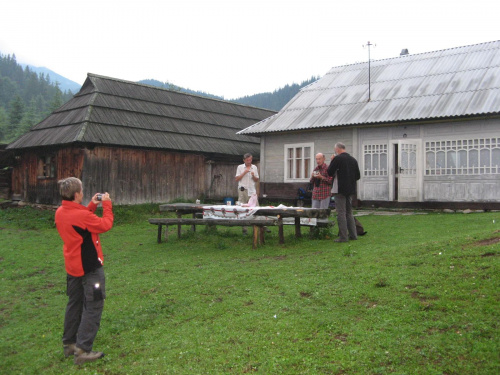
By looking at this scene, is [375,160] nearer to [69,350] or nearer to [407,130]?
[407,130]

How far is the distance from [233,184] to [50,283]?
16.5 metres

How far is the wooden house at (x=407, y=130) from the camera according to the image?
14828 millimetres

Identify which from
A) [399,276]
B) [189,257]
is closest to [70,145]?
[189,257]

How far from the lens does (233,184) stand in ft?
78.8

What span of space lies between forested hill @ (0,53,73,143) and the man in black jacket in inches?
2703

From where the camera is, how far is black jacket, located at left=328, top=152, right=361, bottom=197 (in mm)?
8961

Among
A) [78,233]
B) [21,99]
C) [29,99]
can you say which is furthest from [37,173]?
[29,99]

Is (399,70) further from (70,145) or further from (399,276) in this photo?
(399,276)

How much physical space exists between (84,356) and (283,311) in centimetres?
217

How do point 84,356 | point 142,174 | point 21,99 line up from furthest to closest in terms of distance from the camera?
1. point 21,99
2. point 142,174
3. point 84,356

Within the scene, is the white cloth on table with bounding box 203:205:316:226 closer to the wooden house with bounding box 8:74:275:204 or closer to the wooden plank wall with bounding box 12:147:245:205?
the wooden house with bounding box 8:74:275:204

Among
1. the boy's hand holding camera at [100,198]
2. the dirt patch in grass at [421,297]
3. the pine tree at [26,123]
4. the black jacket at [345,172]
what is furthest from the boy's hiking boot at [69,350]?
the pine tree at [26,123]

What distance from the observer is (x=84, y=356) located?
4.52 metres

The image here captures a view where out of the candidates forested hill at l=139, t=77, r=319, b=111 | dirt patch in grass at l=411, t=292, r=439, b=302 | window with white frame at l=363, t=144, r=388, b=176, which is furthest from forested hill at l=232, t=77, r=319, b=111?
dirt patch in grass at l=411, t=292, r=439, b=302
